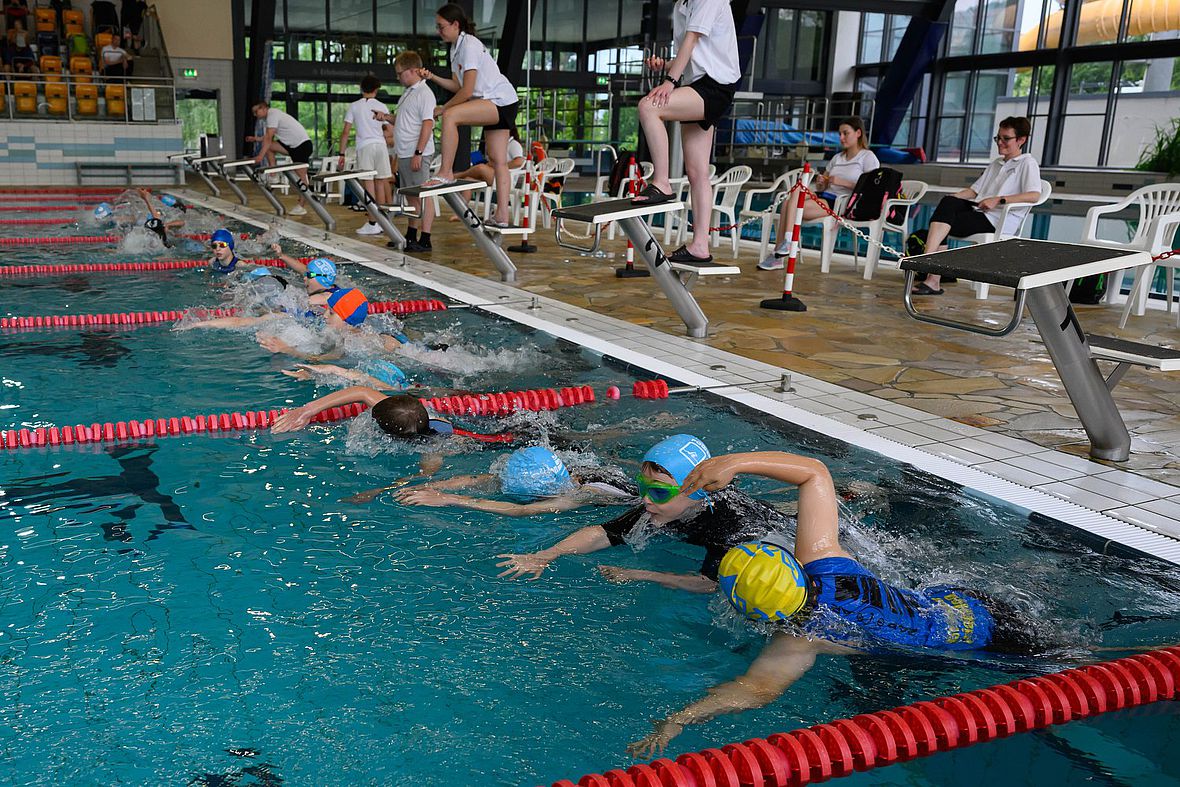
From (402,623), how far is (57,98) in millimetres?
21065

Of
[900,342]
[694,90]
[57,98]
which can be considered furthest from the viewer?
[57,98]

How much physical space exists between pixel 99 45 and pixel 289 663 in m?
23.0

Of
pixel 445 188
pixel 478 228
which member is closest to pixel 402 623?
pixel 445 188

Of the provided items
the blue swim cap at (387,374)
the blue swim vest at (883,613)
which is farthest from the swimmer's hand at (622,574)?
the blue swim cap at (387,374)

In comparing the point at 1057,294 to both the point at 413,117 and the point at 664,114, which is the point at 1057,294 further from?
the point at 413,117

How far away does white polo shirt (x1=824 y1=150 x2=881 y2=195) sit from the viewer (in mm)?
8961

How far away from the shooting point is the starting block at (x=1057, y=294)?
335 centimetres

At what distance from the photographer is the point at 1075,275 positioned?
3.33m

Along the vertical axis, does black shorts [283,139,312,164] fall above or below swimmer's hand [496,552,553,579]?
above

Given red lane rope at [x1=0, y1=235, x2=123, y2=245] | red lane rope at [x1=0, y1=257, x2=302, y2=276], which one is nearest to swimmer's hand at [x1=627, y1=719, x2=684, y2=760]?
red lane rope at [x1=0, y1=257, x2=302, y2=276]

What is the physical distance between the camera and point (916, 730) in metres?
2.12

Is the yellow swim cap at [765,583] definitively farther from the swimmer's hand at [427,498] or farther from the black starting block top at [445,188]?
the black starting block top at [445,188]

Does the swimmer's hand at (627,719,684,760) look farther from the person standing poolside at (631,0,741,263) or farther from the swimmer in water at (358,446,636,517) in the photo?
the person standing poolside at (631,0,741,263)

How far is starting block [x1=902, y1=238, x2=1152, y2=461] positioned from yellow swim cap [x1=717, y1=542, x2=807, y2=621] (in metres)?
1.36
